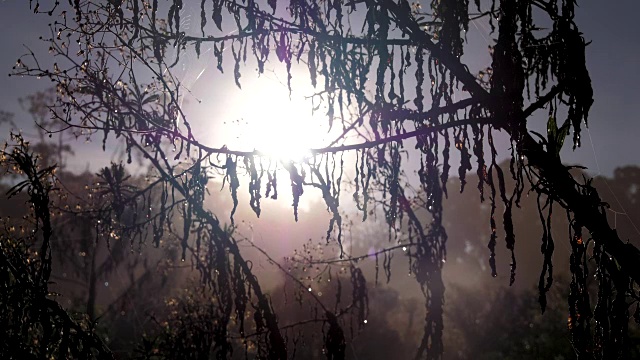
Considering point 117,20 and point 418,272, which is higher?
point 117,20

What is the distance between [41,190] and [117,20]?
3.90 feet

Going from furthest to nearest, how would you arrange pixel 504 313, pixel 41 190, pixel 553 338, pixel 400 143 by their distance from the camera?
1. pixel 504 313
2. pixel 553 338
3. pixel 400 143
4. pixel 41 190

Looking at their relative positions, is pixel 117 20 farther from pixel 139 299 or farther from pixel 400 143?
pixel 139 299

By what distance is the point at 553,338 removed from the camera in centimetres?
1399

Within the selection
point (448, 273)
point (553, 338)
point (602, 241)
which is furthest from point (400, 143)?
point (448, 273)

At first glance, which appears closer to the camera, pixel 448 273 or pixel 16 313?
pixel 16 313

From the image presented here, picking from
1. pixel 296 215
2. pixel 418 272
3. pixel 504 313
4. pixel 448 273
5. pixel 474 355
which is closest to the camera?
pixel 296 215

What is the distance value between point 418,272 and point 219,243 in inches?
109

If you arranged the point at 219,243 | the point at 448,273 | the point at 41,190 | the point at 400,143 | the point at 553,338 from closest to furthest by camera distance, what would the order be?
the point at 41,190 → the point at 400,143 → the point at 219,243 → the point at 553,338 → the point at 448,273

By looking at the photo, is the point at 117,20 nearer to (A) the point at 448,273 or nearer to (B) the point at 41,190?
(B) the point at 41,190

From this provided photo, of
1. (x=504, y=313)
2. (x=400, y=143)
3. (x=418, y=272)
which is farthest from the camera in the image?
(x=504, y=313)

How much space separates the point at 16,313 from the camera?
1831 mm

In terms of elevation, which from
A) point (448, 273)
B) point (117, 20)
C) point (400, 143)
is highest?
point (448, 273)

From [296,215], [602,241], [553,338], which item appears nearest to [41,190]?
[296,215]
